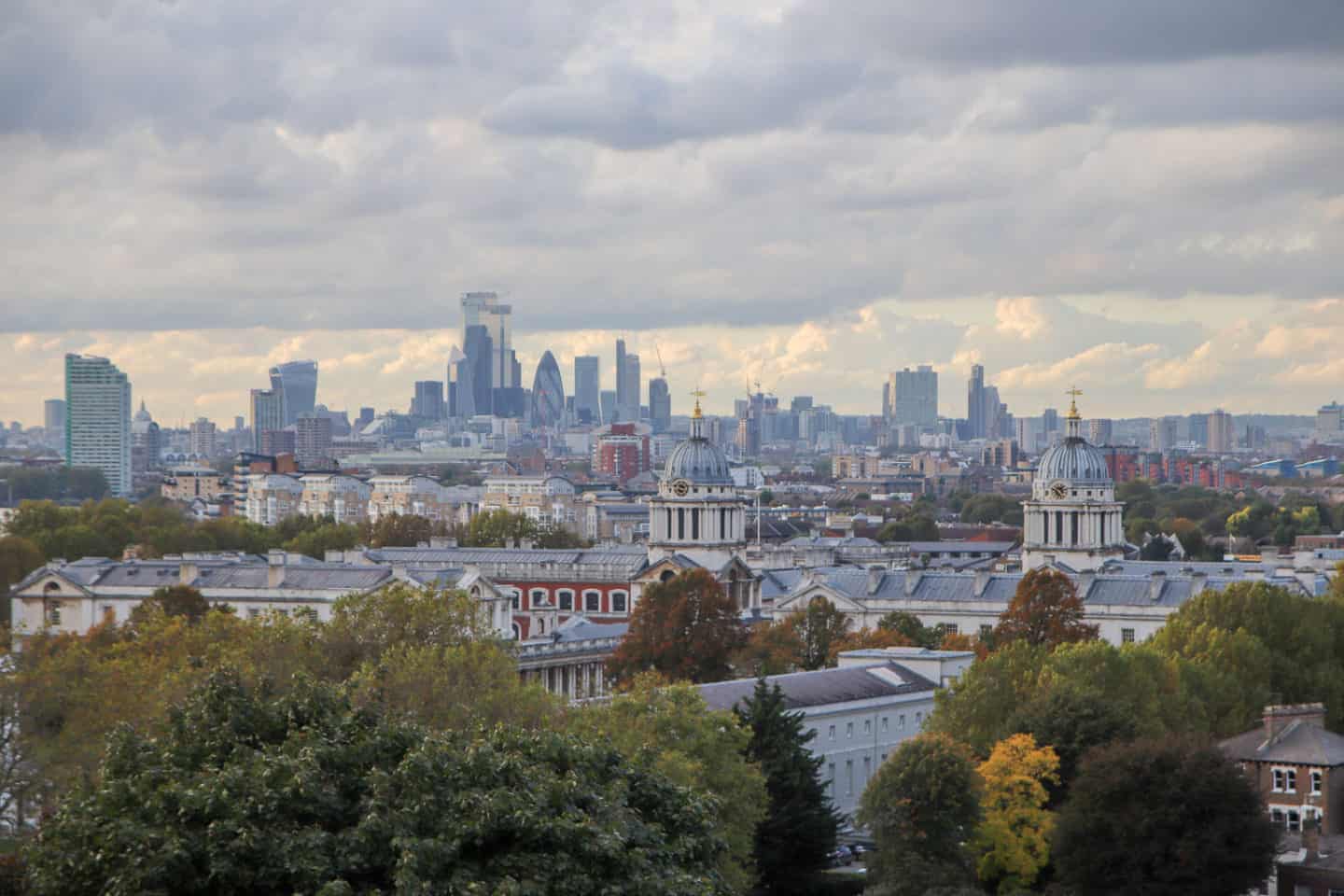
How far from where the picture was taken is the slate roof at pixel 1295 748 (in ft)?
258

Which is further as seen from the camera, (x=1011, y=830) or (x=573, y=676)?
(x=573, y=676)

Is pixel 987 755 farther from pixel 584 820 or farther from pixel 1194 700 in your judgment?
pixel 584 820

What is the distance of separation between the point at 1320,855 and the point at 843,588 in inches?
2637

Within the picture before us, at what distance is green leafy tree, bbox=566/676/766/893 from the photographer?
66.1m

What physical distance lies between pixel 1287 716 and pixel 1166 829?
17.3 meters

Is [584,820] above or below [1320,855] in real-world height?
above

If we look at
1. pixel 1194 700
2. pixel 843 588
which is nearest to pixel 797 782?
pixel 1194 700

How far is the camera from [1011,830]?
7525 centimetres

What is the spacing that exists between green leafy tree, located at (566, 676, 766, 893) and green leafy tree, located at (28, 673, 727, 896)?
15043 millimetres

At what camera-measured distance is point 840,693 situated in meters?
95.4

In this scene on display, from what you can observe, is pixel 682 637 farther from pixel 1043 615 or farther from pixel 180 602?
pixel 180 602

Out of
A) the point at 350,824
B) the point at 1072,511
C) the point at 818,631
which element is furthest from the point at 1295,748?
the point at 1072,511

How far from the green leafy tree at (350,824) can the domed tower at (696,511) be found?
99888mm

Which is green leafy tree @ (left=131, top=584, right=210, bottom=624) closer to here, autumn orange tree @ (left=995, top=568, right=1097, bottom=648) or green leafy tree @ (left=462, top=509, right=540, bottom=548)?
autumn orange tree @ (left=995, top=568, right=1097, bottom=648)
